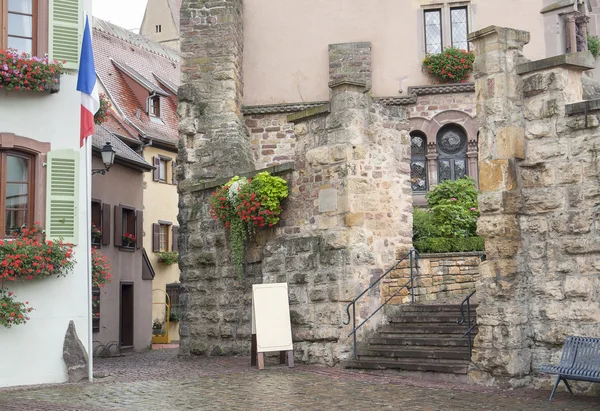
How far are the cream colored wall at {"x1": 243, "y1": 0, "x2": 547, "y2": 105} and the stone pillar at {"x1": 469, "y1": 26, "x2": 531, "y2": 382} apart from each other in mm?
10169

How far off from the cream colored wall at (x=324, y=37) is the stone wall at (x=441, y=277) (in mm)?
6790

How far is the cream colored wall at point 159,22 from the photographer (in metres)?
66.7

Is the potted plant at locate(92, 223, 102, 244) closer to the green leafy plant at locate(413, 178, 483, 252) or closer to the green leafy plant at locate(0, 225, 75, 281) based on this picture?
the green leafy plant at locate(413, 178, 483, 252)

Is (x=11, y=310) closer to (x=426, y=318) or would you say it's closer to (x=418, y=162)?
(x=426, y=318)

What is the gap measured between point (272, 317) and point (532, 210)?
449 cm

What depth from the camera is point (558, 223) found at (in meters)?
10.7

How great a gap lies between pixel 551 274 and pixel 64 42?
793 cm

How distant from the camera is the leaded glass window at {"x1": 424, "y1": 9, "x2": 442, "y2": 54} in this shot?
71.2 ft

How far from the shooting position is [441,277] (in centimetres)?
1541

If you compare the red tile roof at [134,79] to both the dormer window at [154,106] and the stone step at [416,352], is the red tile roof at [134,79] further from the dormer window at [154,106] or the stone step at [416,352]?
the stone step at [416,352]

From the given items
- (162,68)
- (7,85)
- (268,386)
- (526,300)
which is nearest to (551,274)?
(526,300)

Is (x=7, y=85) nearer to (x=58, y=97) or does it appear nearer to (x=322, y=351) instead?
(x=58, y=97)

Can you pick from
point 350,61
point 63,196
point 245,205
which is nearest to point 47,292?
point 63,196

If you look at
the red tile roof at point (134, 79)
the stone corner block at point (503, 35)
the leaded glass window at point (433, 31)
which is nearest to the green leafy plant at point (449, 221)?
the leaded glass window at point (433, 31)
